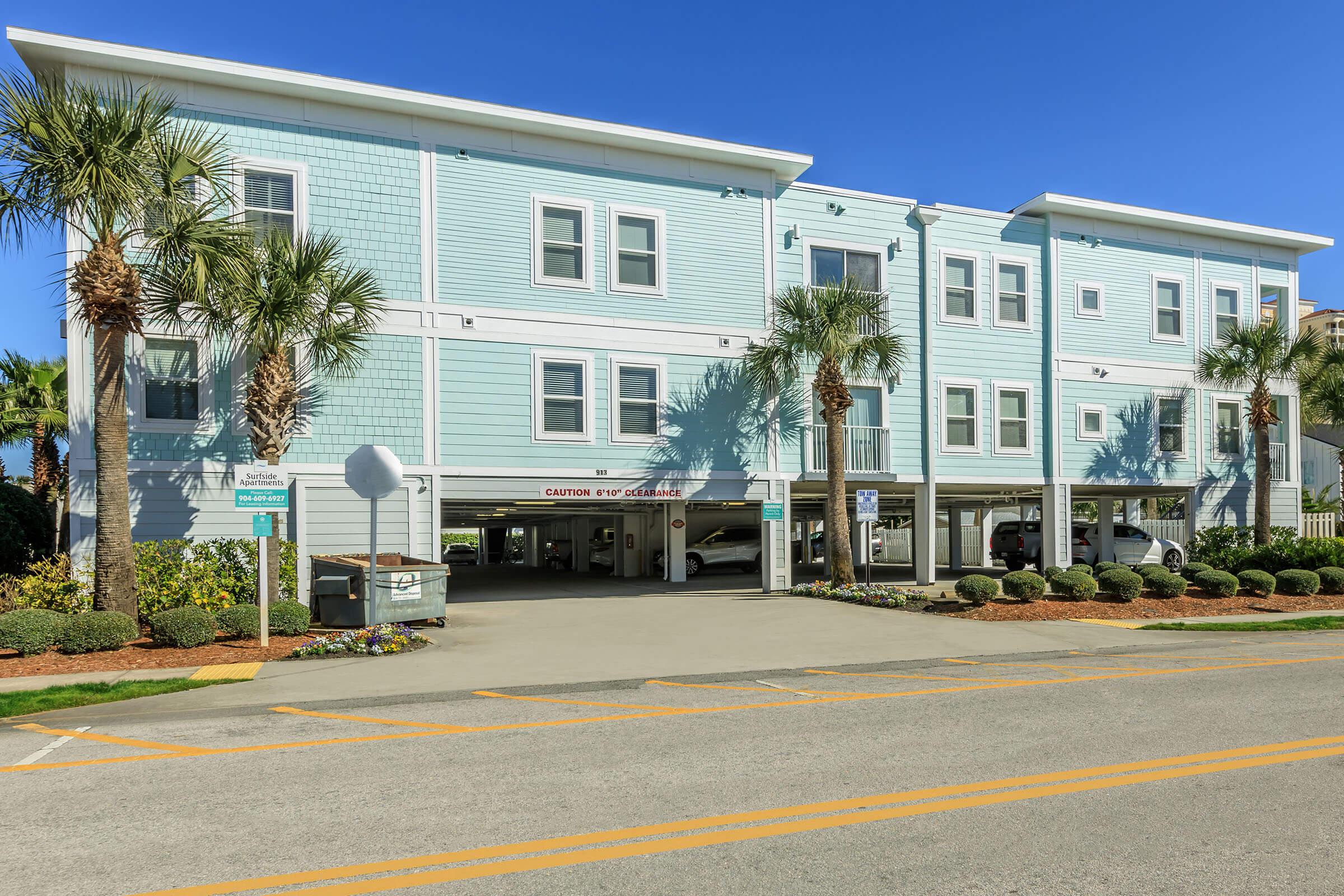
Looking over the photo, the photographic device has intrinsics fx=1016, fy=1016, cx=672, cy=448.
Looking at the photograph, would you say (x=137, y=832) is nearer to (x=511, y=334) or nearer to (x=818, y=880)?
(x=818, y=880)

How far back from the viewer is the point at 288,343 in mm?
16875

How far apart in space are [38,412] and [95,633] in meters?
14.2

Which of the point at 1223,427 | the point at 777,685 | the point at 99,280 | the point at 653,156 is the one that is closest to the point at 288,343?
the point at 99,280

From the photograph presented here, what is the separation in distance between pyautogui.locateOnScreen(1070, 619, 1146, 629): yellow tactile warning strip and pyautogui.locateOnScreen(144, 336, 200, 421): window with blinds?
15986 millimetres

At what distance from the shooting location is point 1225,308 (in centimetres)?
2834


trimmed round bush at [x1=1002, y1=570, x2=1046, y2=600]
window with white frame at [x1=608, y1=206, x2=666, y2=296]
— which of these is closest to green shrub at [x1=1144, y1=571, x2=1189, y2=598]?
trimmed round bush at [x1=1002, y1=570, x2=1046, y2=600]

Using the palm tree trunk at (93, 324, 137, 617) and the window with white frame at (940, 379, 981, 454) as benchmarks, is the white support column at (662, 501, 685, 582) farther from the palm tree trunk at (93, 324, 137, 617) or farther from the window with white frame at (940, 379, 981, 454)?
the palm tree trunk at (93, 324, 137, 617)

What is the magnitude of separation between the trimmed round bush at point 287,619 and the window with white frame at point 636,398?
8201 mm

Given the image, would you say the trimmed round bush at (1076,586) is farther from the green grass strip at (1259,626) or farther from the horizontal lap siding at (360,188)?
the horizontal lap siding at (360,188)

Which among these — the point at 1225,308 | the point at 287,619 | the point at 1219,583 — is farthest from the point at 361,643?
the point at 1225,308

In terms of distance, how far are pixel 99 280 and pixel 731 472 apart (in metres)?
12.9

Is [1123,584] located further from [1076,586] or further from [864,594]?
[864,594]

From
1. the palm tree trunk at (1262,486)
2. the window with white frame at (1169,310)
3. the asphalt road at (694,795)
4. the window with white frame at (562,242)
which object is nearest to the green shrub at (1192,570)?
the palm tree trunk at (1262,486)

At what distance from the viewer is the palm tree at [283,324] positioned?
15.7 m
